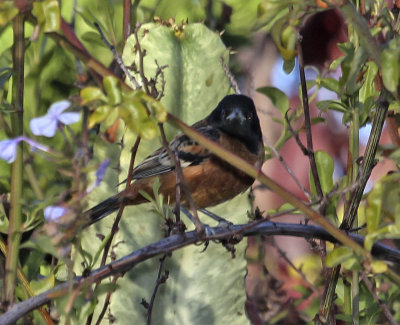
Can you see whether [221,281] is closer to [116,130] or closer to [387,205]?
[116,130]

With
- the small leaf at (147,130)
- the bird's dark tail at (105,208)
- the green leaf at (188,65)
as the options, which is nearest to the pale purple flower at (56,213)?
the small leaf at (147,130)

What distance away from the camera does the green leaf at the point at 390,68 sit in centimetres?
72

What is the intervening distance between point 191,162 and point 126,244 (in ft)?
1.69

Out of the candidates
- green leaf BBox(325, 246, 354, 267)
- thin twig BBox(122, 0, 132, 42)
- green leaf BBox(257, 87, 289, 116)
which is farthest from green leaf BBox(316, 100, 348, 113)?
thin twig BBox(122, 0, 132, 42)

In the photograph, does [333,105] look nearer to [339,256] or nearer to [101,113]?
[339,256]

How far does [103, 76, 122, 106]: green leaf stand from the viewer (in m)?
0.73

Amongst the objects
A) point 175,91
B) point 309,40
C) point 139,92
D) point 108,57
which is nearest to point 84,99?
point 139,92

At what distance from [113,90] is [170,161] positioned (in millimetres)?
947

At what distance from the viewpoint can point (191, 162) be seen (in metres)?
1.85

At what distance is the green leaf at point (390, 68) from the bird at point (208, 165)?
0.73 metres

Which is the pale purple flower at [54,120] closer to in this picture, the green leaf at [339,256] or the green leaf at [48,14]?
the green leaf at [48,14]

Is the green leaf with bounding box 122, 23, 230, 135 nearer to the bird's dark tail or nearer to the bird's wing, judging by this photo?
the bird's wing

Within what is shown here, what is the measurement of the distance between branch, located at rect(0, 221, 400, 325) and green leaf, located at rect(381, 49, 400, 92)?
255 millimetres

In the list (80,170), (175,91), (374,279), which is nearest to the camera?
(80,170)
